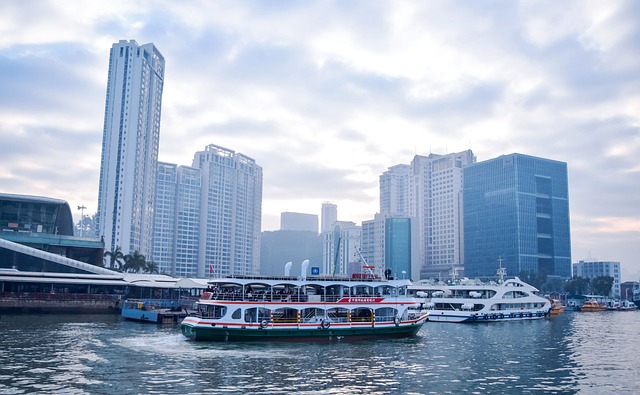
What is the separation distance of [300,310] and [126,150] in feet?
375

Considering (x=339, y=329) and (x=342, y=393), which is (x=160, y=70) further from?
(x=342, y=393)

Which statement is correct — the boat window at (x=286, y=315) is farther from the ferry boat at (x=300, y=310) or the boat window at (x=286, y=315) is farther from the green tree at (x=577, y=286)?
the green tree at (x=577, y=286)

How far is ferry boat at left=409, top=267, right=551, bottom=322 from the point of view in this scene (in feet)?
273

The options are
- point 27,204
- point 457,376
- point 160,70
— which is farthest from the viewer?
point 160,70

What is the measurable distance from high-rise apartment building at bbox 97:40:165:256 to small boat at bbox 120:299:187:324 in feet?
241

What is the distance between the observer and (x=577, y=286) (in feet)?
573

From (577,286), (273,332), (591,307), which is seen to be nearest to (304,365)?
(273,332)

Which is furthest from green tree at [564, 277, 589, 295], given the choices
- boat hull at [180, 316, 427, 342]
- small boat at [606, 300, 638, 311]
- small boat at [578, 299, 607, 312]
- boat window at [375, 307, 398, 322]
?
boat hull at [180, 316, 427, 342]

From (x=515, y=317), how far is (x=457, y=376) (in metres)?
56.1

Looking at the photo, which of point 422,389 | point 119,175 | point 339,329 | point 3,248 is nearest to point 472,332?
point 339,329

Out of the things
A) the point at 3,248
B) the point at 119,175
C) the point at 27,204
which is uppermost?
the point at 119,175

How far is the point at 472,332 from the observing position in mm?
65625

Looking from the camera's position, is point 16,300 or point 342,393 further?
point 16,300

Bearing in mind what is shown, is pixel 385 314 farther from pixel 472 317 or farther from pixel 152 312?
pixel 152 312
